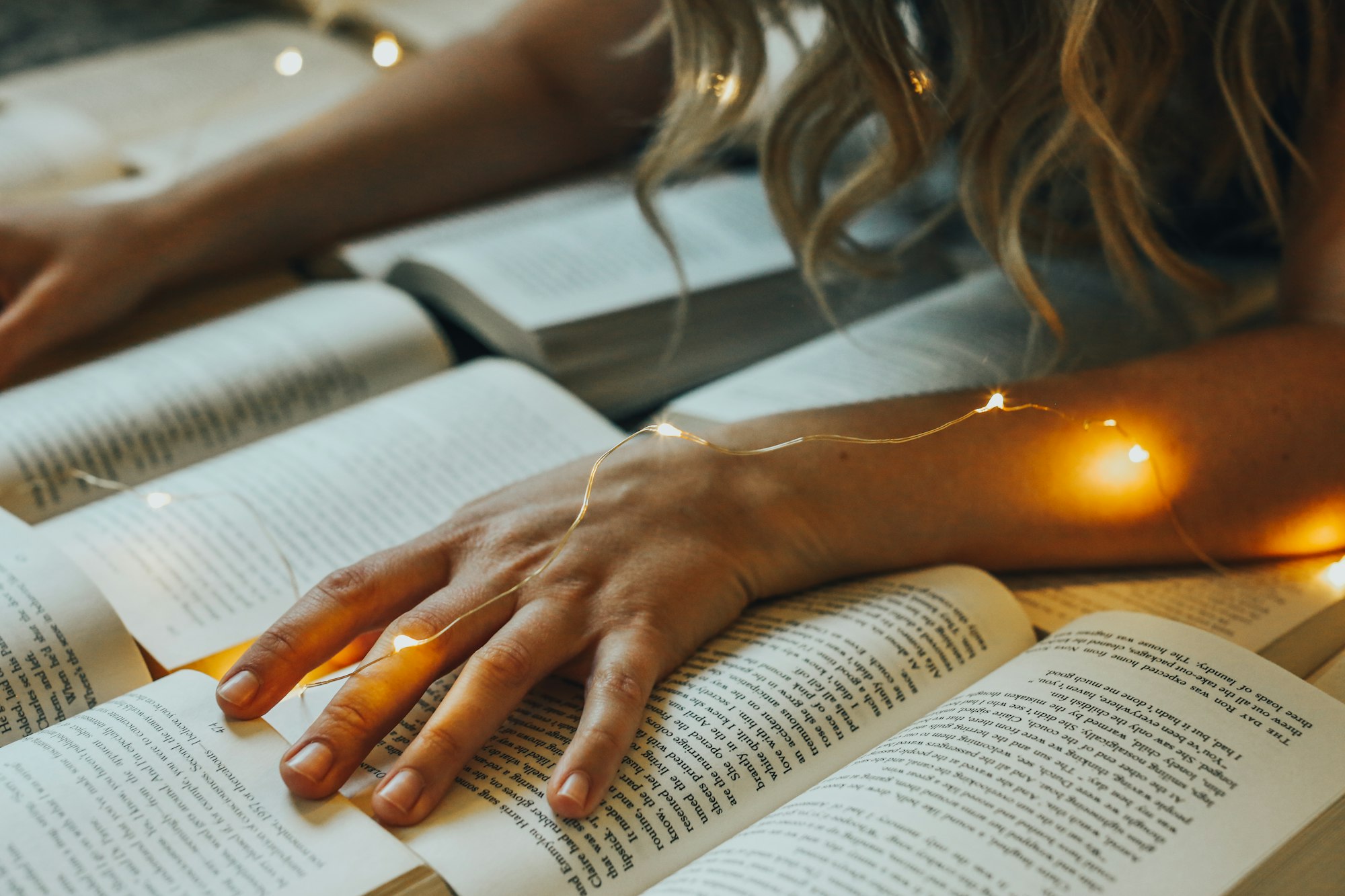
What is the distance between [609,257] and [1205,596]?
0.66 meters

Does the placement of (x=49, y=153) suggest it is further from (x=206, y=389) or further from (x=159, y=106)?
(x=206, y=389)

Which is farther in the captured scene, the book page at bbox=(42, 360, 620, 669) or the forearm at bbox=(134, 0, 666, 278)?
the forearm at bbox=(134, 0, 666, 278)

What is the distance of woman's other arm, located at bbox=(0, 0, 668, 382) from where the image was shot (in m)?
1.03

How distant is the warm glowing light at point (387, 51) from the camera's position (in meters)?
1.56

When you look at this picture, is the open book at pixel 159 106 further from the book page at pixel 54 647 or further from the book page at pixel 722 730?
the book page at pixel 722 730

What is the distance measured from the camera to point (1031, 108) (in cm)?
87

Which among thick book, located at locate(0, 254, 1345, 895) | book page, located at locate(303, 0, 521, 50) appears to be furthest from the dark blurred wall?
thick book, located at locate(0, 254, 1345, 895)

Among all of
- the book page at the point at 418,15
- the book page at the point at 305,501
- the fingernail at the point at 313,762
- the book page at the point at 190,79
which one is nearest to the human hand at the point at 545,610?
A: the fingernail at the point at 313,762

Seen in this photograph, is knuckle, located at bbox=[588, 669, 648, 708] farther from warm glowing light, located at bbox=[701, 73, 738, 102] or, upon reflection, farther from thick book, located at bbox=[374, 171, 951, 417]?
warm glowing light, located at bbox=[701, 73, 738, 102]

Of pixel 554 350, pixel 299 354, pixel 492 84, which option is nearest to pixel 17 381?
pixel 299 354

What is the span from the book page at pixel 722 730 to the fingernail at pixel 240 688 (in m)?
0.03

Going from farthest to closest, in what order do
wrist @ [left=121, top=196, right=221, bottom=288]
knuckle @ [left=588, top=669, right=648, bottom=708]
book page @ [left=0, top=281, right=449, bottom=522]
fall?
wrist @ [left=121, top=196, right=221, bottom=288], book page @ [left=0, top=281, right=449, bottom=522], knuckle @ [left=588, top=669, right=648, bottom=708]

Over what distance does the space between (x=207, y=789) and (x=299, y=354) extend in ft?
1.75

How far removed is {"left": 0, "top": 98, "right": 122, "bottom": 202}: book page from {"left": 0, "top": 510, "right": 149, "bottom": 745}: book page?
70 centimetres
